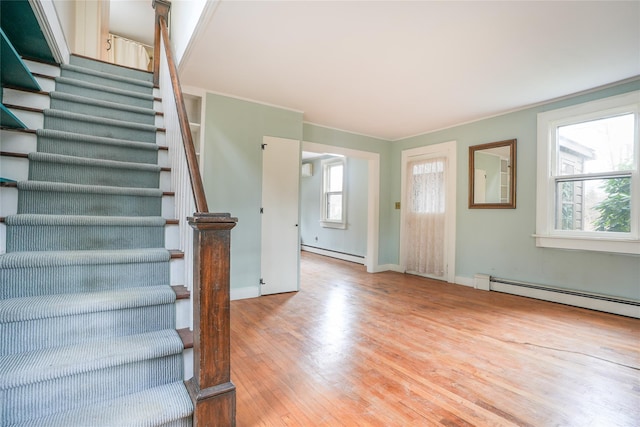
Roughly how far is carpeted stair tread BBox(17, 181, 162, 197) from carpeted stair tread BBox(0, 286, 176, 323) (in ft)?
2.37

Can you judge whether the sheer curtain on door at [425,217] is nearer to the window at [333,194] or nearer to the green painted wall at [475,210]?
the green painted wall at [475,210]

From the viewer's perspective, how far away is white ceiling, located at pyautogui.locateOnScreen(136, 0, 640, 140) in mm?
2117

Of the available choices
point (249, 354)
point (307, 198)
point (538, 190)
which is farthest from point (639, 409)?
point (307, 198)

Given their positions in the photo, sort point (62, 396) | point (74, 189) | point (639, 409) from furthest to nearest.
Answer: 1. point (74, 189)
2. point (639, 409)
3. point (62, 396)

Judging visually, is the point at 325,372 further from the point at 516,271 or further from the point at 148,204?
the point at 516,271

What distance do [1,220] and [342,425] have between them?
210cm

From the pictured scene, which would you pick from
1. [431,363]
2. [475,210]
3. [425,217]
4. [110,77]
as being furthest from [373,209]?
[110,77]

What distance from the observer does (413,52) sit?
262cm

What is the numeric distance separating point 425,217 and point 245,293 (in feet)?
10.5

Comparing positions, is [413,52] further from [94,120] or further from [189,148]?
[94,120]

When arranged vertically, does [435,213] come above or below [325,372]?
above

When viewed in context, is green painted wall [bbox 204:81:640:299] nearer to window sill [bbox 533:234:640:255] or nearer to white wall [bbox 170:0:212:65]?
window sill [bbox 533:234:640:255]

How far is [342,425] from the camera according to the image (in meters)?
1.52

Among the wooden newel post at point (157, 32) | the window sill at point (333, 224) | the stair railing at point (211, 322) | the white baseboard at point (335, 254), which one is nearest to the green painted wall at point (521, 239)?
the white baseboard at point (335, 254)
